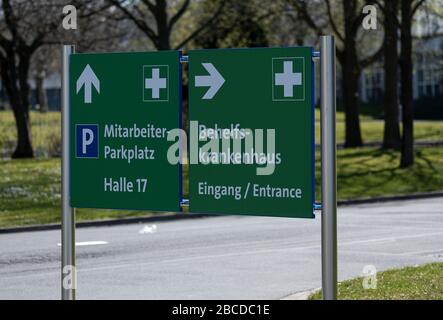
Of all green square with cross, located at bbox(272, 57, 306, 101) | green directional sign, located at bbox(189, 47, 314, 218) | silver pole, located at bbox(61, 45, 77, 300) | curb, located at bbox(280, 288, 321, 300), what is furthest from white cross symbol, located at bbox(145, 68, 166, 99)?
curb, located at bbox(280, 288, 321, 300)

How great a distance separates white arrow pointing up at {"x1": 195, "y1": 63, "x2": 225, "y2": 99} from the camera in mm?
7664

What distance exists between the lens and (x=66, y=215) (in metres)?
8.15

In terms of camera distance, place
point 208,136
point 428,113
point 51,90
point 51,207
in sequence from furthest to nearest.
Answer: point 51,90, point 428,113, point 51,207, point 208,136

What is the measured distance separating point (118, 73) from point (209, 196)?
1220mm

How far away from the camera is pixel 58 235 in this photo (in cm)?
1895

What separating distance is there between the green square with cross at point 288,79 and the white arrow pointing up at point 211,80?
0.46 m

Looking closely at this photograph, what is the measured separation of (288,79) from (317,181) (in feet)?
71.3

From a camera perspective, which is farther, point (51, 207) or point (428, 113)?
point (428, 113)

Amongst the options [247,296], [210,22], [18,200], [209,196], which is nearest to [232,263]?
[247,296]

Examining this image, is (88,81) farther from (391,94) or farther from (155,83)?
(391,94)

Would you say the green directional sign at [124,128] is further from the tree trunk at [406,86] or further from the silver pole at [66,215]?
the tree trunk at [406,86]

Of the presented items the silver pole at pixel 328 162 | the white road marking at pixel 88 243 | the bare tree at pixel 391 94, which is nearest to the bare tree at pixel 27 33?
the bare tree at pixel 391 94

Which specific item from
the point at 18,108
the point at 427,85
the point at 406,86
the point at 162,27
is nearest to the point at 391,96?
the point at 406,86

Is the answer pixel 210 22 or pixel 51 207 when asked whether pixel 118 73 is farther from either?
pixel 210 22
